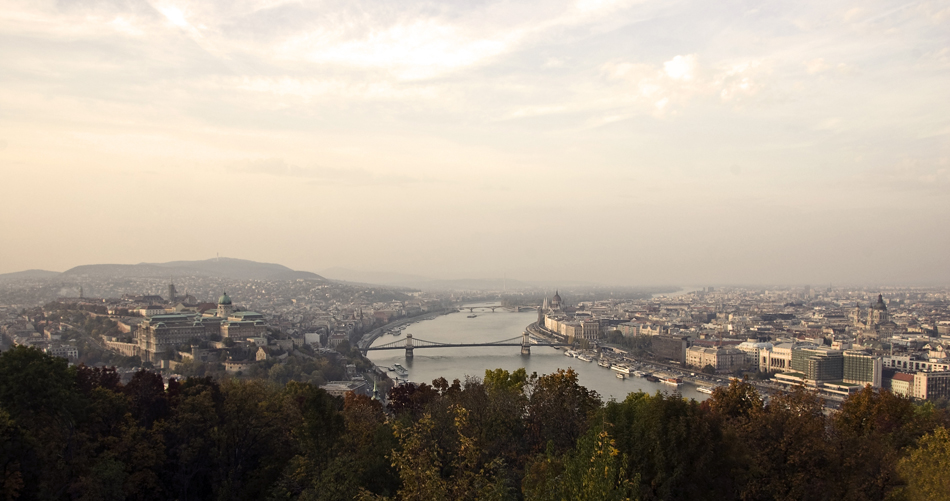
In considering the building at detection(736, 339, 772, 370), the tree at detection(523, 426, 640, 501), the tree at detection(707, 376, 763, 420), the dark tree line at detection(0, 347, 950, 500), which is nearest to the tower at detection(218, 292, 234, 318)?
the building at detection(736, 339, 772, 370)

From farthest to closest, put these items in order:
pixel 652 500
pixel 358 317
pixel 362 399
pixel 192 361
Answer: pixel 358 317
pixel 192 361
pixel 362 399
pixel 652 500

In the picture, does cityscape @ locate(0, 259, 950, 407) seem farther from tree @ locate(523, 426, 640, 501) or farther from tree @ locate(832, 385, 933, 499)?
tree @ locate(523, 426, 640, 501)

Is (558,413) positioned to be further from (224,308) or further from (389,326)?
(389,326)

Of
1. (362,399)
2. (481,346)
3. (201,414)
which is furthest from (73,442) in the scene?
(481,346)

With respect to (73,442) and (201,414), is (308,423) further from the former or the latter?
(73,442)

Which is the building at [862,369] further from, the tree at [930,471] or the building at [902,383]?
the tree at [930,471]
